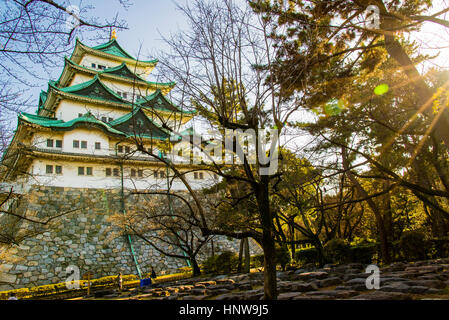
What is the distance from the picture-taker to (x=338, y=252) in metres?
12.9

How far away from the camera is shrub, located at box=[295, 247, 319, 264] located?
51.1 ft

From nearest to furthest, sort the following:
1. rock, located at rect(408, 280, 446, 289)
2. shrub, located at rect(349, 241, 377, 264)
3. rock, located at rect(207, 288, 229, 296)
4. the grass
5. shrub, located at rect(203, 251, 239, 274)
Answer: rock, located at rect(408, 280, 446, 289)
rock, located at rect(207, 288, 229, 296)
shrub, located at rect(349, 241, 377, 264)
the grass
shrub, located at rect(203, 251, 239, 274)

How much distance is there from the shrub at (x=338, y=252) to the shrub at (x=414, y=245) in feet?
7.15

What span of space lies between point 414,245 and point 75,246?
18680mm

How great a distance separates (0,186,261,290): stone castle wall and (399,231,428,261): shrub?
13.4 m

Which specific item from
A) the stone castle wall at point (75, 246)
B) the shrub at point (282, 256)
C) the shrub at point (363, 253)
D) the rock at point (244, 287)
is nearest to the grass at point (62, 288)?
the stone castle wall at point (75, 246)

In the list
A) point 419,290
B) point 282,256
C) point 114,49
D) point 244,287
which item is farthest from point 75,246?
point 114,49

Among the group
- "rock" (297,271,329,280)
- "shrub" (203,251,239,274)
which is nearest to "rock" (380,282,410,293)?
"rock" (297,271,329,280)

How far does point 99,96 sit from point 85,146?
5.42m

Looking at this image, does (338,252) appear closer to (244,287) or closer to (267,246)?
(244,287)

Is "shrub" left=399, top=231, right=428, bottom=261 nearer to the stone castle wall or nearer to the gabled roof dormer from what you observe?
the stone castle wall
